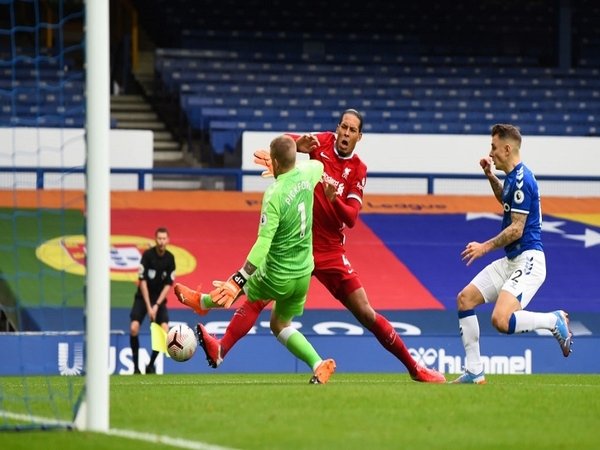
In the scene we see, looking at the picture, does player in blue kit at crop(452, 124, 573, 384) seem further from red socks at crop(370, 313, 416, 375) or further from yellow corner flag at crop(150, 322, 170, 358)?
yellow corner flag at crop(150, 322, 170, 358)

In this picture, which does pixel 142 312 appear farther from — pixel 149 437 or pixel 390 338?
pixel 149 437

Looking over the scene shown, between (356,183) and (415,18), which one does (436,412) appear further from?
(415,18)

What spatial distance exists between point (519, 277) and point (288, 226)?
6.50ft

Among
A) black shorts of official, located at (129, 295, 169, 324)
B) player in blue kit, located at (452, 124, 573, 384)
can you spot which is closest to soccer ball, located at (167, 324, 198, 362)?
player in blue kit, located at (452, 124, 573, 384)

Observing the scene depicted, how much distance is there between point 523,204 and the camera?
1137cm

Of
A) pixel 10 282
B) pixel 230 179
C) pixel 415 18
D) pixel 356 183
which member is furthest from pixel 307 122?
pixel 356 183

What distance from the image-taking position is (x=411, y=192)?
24.0m

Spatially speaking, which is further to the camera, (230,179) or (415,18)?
(415,18)

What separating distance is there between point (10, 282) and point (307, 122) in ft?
28.7

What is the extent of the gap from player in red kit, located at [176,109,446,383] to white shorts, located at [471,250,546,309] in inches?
35.7

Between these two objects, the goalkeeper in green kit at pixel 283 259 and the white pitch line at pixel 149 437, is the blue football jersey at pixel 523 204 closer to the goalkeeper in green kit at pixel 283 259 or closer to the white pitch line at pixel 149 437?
the goalkeeper in green kit at pixel 283 259

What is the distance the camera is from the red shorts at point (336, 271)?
12.1m

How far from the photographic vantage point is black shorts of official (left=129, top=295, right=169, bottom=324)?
18703 mm

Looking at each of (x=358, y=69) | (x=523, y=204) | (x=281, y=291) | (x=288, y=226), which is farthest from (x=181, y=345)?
(x=358, y=69)
